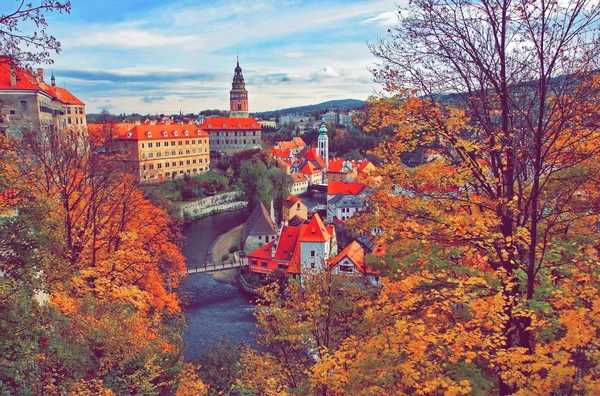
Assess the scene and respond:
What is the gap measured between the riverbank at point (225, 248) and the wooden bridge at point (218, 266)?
2.11ft

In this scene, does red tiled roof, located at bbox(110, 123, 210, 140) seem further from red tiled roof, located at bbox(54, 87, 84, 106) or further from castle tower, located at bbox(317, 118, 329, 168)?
castle tower, located at bbox(317, 118, 329, 168)

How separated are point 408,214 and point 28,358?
5.43 meters

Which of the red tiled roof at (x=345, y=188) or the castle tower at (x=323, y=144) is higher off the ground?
the castle tower at (x=323, y=144)

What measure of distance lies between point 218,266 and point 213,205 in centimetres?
2073

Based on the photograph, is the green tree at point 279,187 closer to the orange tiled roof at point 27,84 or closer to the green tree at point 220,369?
the orange tiled roof at point 27,84

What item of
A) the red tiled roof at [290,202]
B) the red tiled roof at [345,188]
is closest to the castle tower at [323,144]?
the red tiled roof at [345,188]

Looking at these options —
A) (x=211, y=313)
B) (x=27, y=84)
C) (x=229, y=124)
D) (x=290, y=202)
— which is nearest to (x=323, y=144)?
(x=229, y=124)

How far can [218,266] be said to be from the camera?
26.8 m

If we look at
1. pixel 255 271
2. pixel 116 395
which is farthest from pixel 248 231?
pixel 116 395

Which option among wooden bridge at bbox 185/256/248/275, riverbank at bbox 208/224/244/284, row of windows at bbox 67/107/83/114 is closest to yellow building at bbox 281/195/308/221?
riverbank at bbox 208/224/244/284

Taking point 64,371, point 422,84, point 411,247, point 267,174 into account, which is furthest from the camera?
point 267,174

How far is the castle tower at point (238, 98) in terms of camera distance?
80.4 meters

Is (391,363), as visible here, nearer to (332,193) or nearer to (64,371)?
(64,371)

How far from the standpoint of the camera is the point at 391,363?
5.02 m
